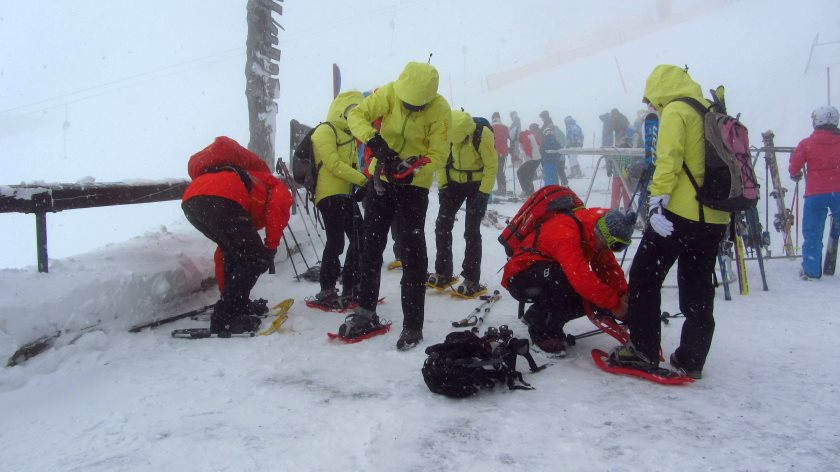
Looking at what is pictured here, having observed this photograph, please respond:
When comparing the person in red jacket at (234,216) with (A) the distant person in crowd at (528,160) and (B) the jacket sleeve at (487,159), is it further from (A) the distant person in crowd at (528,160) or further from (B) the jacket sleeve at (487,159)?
(A) the distant person in crowd at (528,160)

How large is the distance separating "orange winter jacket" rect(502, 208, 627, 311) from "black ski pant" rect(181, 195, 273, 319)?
6.48 ft

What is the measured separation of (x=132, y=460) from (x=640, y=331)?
2738 millimetres

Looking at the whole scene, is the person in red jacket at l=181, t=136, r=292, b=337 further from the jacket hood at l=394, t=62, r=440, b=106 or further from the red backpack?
the red backpack

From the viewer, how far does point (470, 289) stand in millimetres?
5469

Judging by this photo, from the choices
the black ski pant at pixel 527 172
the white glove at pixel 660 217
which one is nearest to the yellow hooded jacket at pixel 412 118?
the white glove at pixel 660 217

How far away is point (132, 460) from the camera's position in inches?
86.5

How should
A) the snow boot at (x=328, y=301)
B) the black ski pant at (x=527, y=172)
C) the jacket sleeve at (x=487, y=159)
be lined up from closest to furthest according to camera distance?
the snow boot at (x=328, y=301) → the jacket sleeve at (x=487, y=159) → the black ski pant at (x=527, y=172)

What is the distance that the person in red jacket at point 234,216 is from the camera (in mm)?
3973

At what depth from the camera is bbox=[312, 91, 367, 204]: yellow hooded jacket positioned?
15.7 ft

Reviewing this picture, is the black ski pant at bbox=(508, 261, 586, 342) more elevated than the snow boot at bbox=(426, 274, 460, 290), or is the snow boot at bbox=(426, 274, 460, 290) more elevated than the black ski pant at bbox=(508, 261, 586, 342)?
the black ski pant at bbox=(508, 261, 586, 342)

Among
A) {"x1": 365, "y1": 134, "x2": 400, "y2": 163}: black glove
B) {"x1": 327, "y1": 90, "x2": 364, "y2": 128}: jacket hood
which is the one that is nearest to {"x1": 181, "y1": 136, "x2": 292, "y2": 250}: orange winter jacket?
{"x1": 327, "y1": 90, "x2": 364, "y2": 128}: jacket hood

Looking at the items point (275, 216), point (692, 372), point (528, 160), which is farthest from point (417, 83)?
point (528, 160)

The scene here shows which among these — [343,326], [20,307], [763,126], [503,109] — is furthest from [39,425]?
[503,109]

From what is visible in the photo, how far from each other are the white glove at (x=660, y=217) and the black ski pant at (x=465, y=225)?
261 cm
